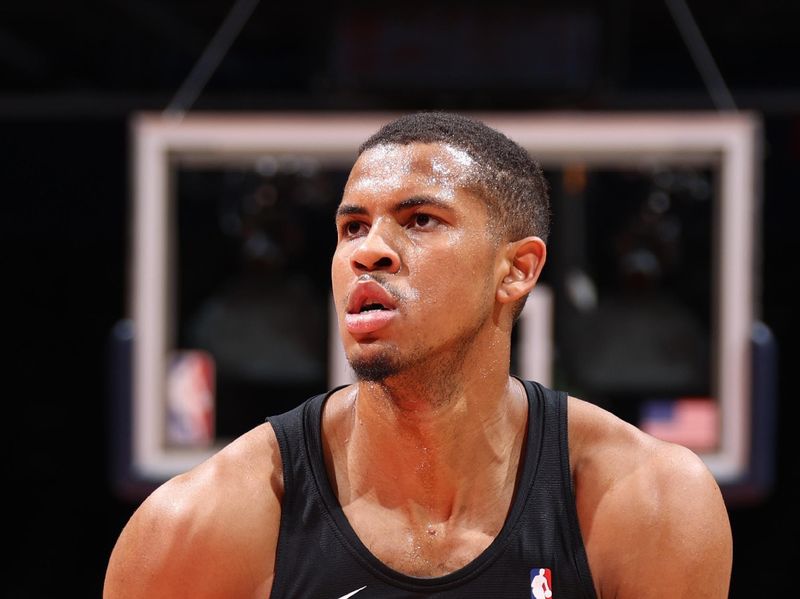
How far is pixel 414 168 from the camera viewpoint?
Result: 4.97 feet

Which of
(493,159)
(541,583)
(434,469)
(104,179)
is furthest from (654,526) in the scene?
(104,179)

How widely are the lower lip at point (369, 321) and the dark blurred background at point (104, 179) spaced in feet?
11.0

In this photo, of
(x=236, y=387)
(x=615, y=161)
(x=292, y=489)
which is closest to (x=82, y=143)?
(x=236, y=387)

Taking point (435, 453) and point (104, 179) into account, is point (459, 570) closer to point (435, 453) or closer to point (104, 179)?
point (435, 453)

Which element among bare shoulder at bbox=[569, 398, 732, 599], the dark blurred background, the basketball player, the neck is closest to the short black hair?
the basketball player

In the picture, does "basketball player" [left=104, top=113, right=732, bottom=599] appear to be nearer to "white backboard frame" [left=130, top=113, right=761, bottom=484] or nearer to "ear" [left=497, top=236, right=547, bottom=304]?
"ear" [left=497, top=236, right=547, bottom=304]

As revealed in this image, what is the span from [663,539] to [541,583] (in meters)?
0.18

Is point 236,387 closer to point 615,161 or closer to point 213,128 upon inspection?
point 213,128

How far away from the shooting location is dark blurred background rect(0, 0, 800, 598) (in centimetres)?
495

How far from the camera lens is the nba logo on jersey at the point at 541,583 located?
4.91 ft

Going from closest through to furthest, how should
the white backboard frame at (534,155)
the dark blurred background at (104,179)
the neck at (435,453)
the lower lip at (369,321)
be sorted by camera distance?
the lower lip at (369,321) → the neck at (435,453) → the white backboard frame at (534,155) → the dark blurred background at (104,179)

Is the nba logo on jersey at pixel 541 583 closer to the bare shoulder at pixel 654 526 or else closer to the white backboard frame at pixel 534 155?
the bare shoulder at pixel 654 526

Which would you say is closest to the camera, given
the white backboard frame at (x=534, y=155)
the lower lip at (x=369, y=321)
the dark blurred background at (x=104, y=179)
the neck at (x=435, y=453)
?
the lower lip at (x=369, y=321)

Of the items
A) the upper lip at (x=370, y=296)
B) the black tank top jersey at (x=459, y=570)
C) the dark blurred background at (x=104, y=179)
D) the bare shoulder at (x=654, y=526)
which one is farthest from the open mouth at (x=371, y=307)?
the dark blurred background at (x=104, y=179)
